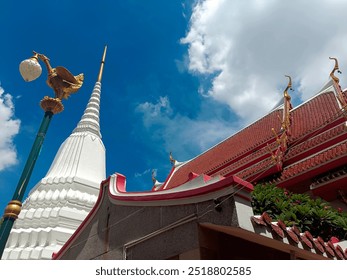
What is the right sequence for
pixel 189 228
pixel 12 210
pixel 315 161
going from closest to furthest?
pixel 189 228
pixel 12 210
pixel 315 161

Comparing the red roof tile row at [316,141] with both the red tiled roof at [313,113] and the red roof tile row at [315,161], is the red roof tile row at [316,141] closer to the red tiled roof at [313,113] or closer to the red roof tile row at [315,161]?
the red roof tile row at [315,161]

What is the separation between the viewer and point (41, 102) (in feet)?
20.3

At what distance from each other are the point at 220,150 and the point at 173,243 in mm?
13500

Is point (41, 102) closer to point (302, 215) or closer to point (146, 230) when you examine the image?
point (146, 230)

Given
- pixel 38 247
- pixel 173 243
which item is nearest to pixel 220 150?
pixel 38 247

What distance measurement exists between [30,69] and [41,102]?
2.04ft

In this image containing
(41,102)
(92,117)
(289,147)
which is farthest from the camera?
(92,117)

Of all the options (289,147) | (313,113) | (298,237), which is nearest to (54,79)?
(298,237)

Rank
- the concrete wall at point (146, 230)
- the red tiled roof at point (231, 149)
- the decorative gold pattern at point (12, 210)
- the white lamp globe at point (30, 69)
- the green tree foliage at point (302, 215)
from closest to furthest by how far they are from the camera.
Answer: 1. the concrete wall at point (146, 230)
2. the decorative gold pattern at point (12, 210)
3. the green tree foliage at point (302, 215)
4. the white lamp globe at point (30, 69)
5. the red tiled roof at point (231, 149)

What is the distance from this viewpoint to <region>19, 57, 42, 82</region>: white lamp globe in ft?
19.4

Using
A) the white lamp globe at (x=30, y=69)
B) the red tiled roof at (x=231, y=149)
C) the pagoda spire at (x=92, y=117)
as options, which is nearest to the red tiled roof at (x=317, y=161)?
the red tiled roof at (x=231, y=149)

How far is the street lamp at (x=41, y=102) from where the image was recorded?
4887mm
